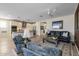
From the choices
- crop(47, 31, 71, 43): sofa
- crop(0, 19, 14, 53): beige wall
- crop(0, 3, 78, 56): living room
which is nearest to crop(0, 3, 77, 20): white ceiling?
crop(0, 3, 78, 56): living room

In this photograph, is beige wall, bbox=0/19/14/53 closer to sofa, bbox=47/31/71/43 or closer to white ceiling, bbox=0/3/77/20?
white ceiling, bbox=0/3/77/20

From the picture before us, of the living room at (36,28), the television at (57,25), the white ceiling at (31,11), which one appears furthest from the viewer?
the television at (57,25)

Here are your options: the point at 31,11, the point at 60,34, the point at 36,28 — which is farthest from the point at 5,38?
the point at 60,34

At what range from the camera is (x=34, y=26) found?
2818 millimetres

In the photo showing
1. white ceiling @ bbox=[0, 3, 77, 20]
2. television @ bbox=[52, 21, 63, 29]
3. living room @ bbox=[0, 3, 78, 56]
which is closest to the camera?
white ceiling @ bbox=[0, 3, 77, 20]

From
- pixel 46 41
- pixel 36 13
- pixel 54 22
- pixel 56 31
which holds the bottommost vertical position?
pixel 46 41

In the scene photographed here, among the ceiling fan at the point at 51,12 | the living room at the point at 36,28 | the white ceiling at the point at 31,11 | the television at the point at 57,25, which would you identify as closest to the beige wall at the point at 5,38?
the living room at the point at 36,28

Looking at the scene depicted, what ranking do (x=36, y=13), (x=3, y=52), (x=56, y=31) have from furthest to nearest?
(x=56, y=31) < (x=36, y=13) < (x=3, y=52)

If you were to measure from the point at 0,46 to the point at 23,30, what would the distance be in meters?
0.71

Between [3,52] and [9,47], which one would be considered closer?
[3,52]

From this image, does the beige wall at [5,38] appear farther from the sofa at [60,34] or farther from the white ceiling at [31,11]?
the sofa at [60,34]

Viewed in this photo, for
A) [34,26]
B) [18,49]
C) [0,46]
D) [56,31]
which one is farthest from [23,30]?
[56,31]

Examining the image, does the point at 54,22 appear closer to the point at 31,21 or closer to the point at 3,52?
the point at 31,21

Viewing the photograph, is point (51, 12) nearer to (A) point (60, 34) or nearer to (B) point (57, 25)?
(B) point (57, 25)
